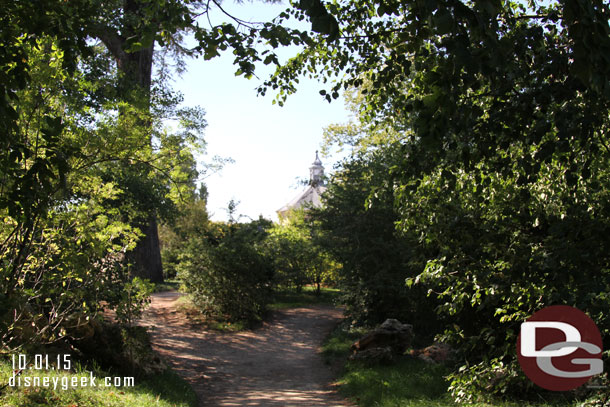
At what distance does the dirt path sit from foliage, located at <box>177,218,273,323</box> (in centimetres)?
83

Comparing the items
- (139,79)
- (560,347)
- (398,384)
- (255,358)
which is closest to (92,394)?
(398,384)

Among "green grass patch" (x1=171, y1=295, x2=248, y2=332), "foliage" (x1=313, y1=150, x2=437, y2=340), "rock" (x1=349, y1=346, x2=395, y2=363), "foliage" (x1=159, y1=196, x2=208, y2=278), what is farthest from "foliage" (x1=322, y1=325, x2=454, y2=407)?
"foliage" (x1=159, y1=196, x2=208, y2=278)

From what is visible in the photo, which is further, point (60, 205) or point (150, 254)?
point (150, 254)

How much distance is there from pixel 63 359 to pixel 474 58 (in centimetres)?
702

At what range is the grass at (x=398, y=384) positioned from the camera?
685cm

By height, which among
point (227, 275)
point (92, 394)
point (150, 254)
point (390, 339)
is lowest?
point (390, 339)

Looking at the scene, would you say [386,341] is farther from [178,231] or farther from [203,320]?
[178,231]

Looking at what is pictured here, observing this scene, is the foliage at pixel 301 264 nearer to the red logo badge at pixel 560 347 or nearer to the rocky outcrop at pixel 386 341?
the rocky outcrop at pixel 386 341

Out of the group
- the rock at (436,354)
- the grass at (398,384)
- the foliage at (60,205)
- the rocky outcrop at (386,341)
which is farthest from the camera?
the rocky outcrop at (386,341)

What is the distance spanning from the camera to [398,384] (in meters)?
7.95

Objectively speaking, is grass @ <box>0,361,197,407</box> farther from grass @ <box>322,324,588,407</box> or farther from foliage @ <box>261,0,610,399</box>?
foliage @ <box>261,0,610,399</box>

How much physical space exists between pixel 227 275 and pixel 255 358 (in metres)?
4.07

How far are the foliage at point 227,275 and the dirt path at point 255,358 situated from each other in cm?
83

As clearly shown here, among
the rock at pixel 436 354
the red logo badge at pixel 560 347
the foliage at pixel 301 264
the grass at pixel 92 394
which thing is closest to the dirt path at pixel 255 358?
the grass at pixel 92 394
